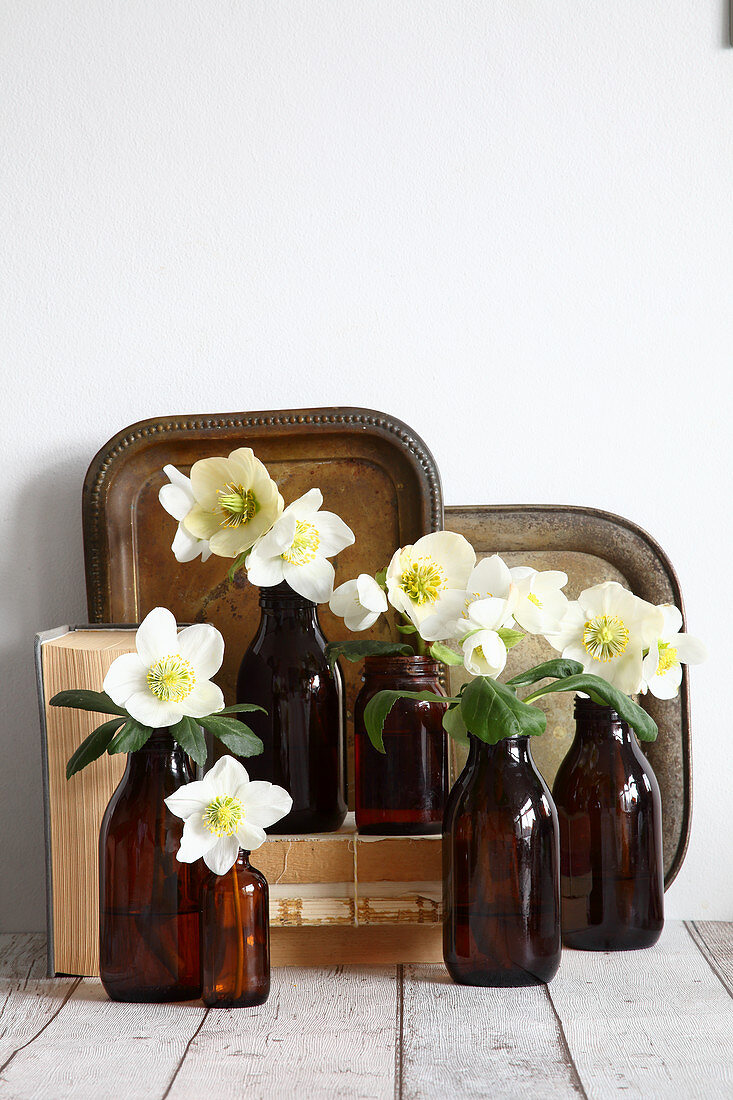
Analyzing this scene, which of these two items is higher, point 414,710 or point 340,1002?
point 414,710

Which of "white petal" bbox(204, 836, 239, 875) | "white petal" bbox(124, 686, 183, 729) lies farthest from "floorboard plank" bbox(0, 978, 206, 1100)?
"white petal" bbox(124, 686, 183, 729)

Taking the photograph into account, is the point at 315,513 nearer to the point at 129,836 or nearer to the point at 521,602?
the point at 521,602

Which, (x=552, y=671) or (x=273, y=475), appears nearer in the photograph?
(x=552, y=671)

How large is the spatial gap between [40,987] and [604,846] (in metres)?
0.50

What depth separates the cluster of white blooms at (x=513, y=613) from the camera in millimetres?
742

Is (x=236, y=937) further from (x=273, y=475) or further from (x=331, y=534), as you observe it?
(x=273, y=475)

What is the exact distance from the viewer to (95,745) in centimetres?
75

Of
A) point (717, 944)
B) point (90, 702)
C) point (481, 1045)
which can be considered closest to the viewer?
point (481, 1045)

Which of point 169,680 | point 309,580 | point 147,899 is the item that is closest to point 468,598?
point 309,580

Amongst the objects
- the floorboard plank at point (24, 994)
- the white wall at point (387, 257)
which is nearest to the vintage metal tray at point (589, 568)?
the white wall at point (387, 257)

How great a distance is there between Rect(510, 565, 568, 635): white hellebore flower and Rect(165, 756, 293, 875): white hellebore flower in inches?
9.3

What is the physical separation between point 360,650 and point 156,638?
0.60ft

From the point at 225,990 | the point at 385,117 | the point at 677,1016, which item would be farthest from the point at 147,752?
the point at 385,117

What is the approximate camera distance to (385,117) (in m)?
1.03
